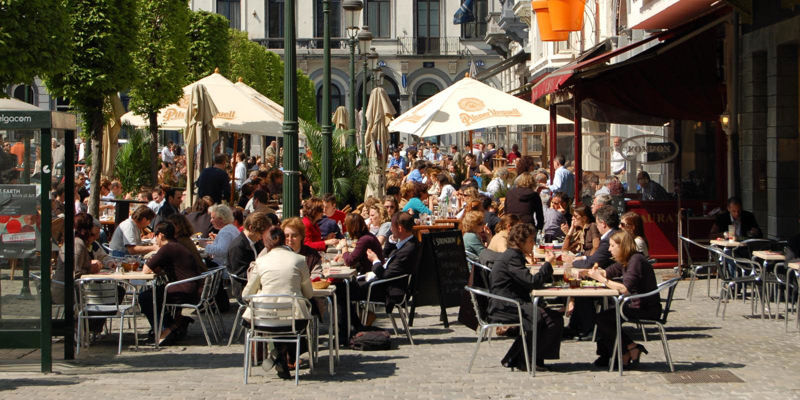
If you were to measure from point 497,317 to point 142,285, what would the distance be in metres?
4.31

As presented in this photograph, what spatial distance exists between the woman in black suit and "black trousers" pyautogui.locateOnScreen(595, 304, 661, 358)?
578 cm

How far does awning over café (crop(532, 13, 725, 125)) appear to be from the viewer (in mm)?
16312

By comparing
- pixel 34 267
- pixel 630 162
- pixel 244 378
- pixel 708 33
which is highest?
pixel 708 33

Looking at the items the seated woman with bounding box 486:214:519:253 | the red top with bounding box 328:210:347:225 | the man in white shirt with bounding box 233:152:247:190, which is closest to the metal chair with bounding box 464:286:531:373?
the seated woman with bounding box 486:214:519:253

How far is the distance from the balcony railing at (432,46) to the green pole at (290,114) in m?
52.4

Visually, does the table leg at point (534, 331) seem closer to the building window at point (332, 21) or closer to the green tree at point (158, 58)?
the green tree at point (158, 58)

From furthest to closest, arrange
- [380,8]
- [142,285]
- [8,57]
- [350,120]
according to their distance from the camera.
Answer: [380,8] → [350,120] → [142,285] → [8,57]

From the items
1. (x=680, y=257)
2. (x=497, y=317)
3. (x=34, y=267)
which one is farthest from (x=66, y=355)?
(x=680, y=257)

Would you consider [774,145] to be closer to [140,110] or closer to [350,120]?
[140,110]

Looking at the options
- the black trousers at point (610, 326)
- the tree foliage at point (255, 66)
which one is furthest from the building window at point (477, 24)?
the black trousers at point (610, 326)

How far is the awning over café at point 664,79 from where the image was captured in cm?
1631

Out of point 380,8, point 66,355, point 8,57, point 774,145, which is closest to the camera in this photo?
point 66,355

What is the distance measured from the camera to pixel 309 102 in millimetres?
53625

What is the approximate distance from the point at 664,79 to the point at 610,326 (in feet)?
28.7
